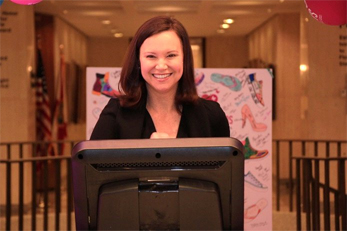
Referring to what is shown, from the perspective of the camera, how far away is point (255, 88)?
340 centimetres

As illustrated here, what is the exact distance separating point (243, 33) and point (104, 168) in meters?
9.79

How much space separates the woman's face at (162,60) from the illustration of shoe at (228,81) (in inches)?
78.4

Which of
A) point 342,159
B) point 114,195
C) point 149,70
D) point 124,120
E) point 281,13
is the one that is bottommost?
point 342,159

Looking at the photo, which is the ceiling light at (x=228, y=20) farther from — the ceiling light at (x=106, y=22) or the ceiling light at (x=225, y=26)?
the ceiling light at (x=106, y=22)

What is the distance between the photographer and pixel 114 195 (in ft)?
3.03

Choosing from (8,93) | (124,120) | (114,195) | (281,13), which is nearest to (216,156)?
(114,195)

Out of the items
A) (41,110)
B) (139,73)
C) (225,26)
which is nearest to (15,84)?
(41,110)

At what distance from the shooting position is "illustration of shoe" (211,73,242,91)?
3.36 meters

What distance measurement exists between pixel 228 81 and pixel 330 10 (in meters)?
1.04

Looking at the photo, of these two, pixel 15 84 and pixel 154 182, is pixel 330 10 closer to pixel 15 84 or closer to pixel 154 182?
pixel 154 182

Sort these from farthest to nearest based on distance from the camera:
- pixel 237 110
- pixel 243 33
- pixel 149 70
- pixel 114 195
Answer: pixel 243 33 → pixel 237 110 → pixel 149 70 → pixel 114 195

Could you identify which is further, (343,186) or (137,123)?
(343,186)

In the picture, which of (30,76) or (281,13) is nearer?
(30,76)

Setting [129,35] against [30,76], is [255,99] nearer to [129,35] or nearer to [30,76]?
[30,76]
